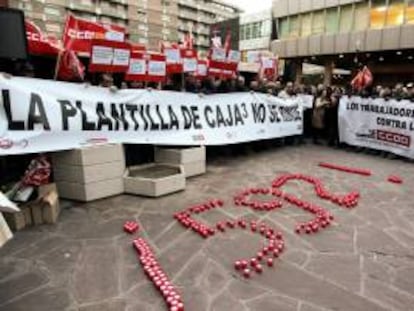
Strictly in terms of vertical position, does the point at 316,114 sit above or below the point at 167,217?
above

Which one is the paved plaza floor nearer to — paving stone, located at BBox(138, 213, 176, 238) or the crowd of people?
paving stone, located at BBox(138, 213, 176, 238)

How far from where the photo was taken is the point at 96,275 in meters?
3.44

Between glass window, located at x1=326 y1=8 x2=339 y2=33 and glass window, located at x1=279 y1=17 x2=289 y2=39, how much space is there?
4472mm

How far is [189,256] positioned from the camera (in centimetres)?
385

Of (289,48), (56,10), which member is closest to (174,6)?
(56,10)

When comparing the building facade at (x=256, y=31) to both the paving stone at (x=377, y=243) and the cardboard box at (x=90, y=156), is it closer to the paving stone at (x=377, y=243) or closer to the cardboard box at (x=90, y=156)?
the cardboard box at (x=90, y=156)

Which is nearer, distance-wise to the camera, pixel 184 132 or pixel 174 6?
pixel 184 132

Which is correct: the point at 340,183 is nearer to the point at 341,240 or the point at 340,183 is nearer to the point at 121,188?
the point at 341,240

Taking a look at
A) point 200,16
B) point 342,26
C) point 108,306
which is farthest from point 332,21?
point 200,16

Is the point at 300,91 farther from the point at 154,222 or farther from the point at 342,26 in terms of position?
the point at 342,26

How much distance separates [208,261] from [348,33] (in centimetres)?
2950

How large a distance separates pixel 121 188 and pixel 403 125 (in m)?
6.93

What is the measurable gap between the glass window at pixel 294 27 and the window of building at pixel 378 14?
23.1 feet

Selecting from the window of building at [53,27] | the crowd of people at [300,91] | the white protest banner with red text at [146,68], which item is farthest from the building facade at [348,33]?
the window of building at [53,27]
